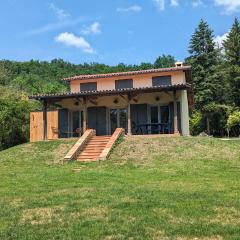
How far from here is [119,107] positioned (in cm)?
3131

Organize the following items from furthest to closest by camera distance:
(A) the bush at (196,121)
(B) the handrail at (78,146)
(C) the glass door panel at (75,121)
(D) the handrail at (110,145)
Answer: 1. (A) the bush at (196,121)
2. (C) the glass door panel at (75,121)
3. (B) the handrail at (78,146)
4. (D) the handrail at (110,145)

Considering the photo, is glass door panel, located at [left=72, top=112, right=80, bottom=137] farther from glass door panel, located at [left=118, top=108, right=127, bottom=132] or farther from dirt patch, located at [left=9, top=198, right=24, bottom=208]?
dirt patch, located at [left=9, top=198, right=24, bottom=208]

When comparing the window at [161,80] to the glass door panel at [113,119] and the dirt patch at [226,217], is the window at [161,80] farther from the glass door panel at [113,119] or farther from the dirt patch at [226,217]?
the dirt patch at [226,217]

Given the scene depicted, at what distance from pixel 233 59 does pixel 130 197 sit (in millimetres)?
47052

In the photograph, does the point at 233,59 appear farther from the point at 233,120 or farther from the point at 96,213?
the point at 96,213

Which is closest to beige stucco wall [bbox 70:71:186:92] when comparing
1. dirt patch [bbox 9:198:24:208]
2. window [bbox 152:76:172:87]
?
window [bbox 152:76:172:87]

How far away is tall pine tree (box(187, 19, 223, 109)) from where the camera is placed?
53.1 metres

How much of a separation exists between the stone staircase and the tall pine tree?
30.1 metres

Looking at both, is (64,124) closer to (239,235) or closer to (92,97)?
(92,97)

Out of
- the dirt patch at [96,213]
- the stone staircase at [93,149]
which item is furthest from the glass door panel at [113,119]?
the dirt patch at [96,213]

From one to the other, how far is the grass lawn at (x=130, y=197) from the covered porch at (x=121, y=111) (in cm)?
706

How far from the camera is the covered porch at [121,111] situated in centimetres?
2800

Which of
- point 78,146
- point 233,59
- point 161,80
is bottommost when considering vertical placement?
point 78,146

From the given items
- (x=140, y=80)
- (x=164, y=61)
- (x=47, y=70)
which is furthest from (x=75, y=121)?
(x=164, y=61)
